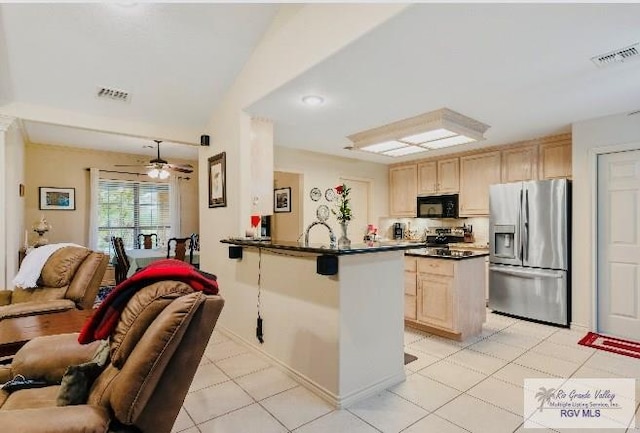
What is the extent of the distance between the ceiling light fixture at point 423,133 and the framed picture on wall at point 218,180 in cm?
173

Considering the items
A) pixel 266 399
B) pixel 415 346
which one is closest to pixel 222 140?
pixel 266 399

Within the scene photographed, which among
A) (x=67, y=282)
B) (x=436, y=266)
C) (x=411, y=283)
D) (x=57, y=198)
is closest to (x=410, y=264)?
(x=411, y=283)

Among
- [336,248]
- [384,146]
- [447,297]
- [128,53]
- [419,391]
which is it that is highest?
[128,53]

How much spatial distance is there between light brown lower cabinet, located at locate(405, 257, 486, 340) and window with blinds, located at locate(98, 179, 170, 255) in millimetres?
5445

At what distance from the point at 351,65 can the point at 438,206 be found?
12.4ft

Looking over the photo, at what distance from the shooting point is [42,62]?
3068mm

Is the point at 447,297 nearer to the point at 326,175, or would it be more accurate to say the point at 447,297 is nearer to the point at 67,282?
the point at 326,175

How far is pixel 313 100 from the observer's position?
3.19 m

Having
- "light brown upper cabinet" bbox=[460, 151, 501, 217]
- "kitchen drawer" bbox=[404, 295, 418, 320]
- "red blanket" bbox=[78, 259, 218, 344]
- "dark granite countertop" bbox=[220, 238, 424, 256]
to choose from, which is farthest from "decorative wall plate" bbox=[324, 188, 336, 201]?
"red blanket" bbox=[78, 259, 218, 344]

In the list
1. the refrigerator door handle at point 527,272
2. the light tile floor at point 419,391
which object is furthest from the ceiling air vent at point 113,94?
the refrigerator door handle at point 527,272

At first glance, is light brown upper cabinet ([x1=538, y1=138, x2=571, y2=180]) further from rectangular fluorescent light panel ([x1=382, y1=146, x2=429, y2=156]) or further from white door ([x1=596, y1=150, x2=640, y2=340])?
rectangular fluorescent light panel ([x1=382, y1=146, x2=429, y2=156])

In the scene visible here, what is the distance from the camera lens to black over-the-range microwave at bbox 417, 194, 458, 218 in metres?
5.52

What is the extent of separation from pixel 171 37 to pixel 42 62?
122cm

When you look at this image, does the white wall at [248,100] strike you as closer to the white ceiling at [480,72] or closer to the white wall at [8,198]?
the white ceiling at [480,72]
